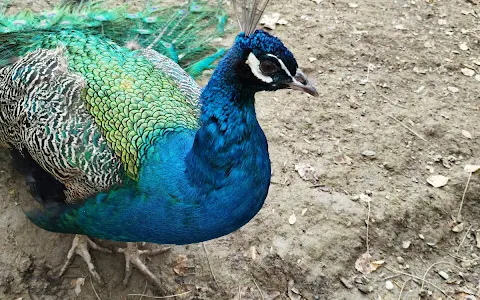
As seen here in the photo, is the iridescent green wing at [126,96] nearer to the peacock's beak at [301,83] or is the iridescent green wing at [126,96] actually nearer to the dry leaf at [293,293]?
the peacock's beak at [301,83]

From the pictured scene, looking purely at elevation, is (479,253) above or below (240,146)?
below

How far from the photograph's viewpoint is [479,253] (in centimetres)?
251

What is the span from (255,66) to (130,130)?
625 millimetres

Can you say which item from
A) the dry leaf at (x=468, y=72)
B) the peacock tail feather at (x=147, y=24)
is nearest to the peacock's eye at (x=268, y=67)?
the peacock tail feather at (x=147, y=24)

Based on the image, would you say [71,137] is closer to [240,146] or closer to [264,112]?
[240,146]

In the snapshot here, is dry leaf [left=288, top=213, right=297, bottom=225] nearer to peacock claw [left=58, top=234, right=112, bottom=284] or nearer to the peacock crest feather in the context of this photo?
peacock claw [left=58, top=234, right=112, bottom=284]

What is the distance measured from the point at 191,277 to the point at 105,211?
663 millimetres

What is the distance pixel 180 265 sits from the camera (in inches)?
94.5

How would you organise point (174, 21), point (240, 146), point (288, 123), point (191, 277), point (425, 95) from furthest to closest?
point (425, 95) → point (288, 123) → point (174, 21) → point (191, 277) → point (240, 146)

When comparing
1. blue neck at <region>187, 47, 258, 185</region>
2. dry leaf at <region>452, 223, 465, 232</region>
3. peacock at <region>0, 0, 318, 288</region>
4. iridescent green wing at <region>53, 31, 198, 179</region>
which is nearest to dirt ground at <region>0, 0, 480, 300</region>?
dry leaf at <region>452, 223, 465, 232</region>

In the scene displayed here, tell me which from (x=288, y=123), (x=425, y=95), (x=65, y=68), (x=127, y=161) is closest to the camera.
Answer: (x=127, y=161)

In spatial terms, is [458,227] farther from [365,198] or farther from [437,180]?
[365,198]

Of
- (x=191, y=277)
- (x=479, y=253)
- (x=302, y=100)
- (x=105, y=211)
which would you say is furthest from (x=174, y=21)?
(x=479, y=253)

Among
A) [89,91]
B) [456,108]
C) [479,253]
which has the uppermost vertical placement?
[89,91]
